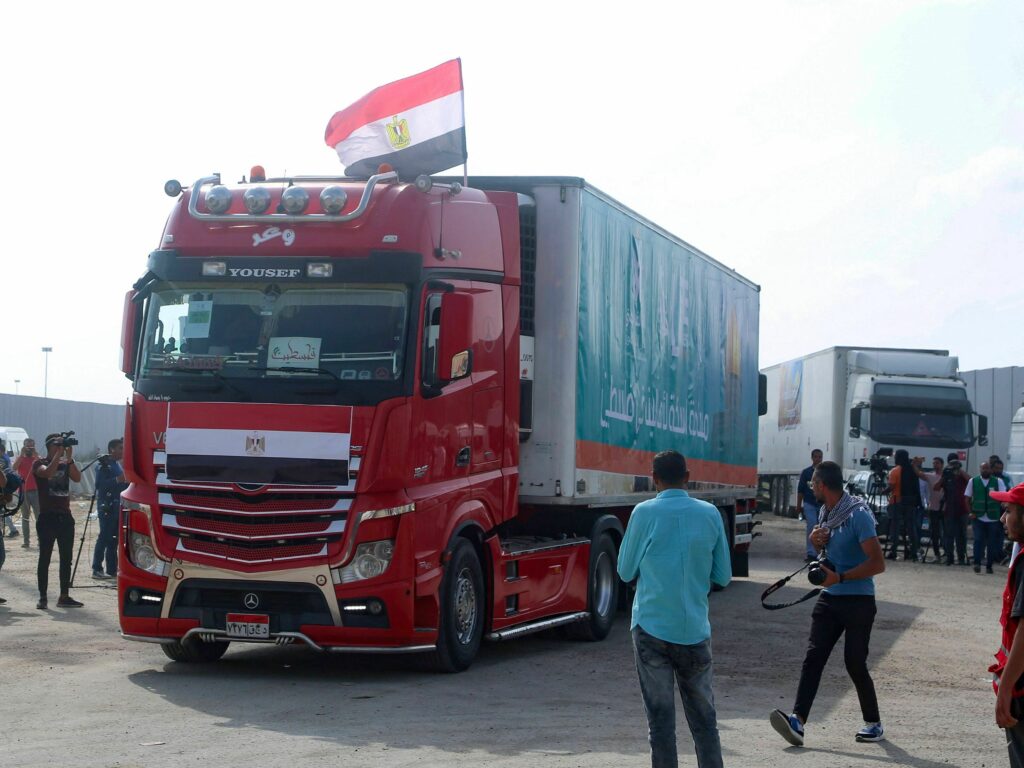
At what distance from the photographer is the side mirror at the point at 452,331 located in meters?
10.6

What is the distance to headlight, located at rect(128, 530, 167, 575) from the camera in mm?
10781

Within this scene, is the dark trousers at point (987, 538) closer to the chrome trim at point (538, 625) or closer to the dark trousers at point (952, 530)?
the dark trousers at point (952, 530)

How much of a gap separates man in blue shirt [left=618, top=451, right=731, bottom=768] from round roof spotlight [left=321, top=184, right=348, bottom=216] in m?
4.86

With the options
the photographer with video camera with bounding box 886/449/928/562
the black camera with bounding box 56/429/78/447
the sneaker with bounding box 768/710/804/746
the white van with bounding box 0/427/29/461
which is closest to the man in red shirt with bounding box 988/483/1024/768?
the sneaker with bounding box 768/710/804/746

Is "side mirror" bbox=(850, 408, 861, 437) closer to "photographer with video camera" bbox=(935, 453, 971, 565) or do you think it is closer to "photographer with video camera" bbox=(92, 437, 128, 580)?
"photographer with video camera" bbox=(935, 453, 971, 565)

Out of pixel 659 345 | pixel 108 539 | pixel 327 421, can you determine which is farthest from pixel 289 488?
pixel 108 539

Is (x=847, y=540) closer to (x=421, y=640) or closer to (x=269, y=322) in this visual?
(x=421, y=640)

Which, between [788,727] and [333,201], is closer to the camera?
[788,727]

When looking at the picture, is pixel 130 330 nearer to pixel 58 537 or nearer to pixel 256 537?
pixel 256 537

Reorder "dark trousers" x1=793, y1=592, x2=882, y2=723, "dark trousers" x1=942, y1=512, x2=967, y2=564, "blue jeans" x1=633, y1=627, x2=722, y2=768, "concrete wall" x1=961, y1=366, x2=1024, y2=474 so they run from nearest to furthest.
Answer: "blue jeans" x1=633, y1=627, x2=722, y2=768 < "dark trousers" x1=793, y1=592, x2=882, y2=723 < "dark trousers" x1=942, y1=512, x2=967, y2=564 < "concrete wall" x1=961, y1=366, x2=1024, y2=474

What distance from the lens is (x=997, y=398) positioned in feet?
140

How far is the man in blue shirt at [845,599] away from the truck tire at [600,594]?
4.81 metres

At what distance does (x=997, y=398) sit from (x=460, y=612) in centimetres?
3451

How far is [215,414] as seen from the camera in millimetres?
10633
